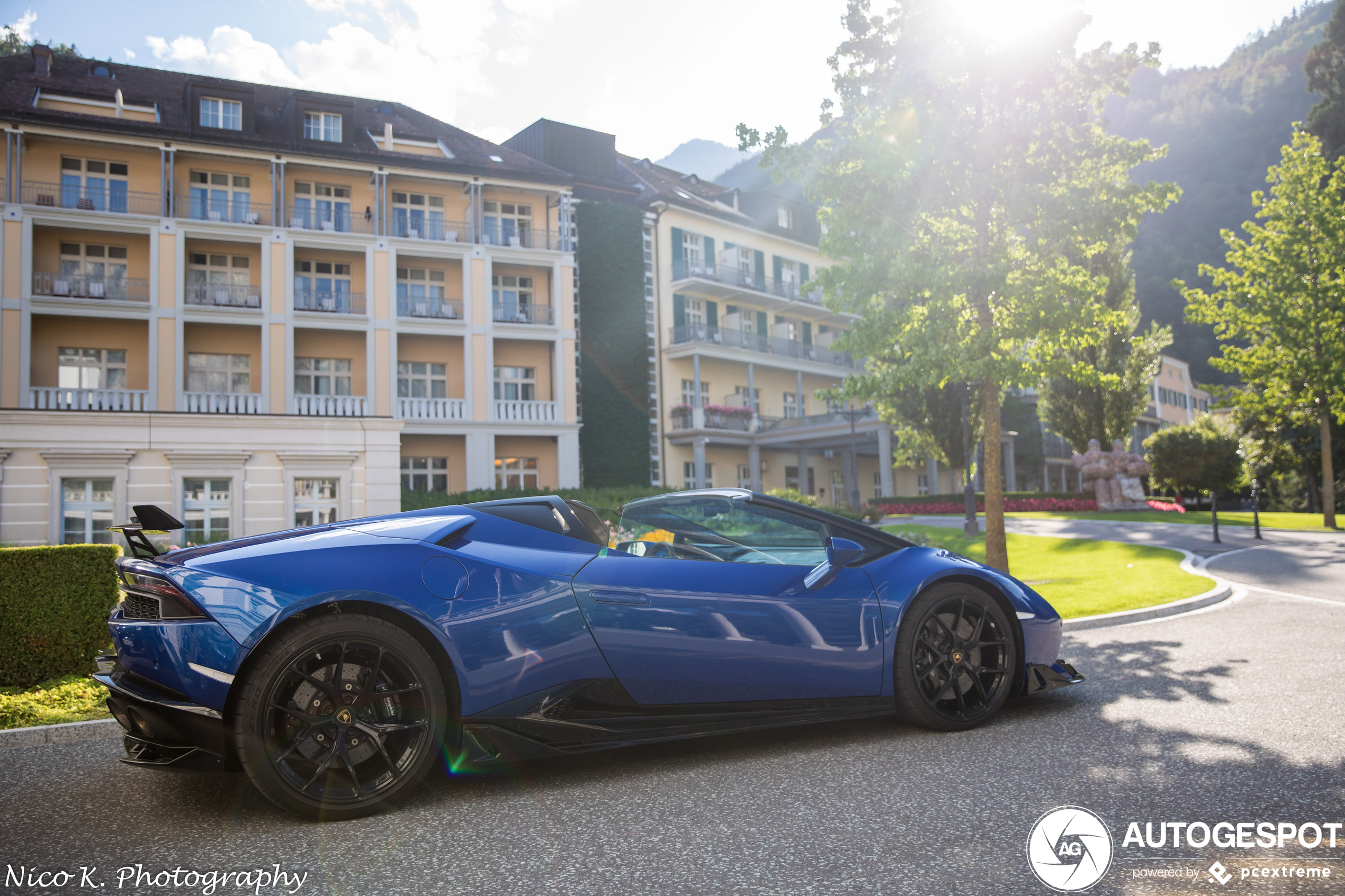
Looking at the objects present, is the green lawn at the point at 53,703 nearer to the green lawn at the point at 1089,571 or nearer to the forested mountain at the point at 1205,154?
the green lawn at the point at 1089,571

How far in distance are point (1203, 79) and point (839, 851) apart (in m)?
112

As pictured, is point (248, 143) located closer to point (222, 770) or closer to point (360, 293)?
point (360, 293)

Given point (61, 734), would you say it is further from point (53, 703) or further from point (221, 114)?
point (221, 114)

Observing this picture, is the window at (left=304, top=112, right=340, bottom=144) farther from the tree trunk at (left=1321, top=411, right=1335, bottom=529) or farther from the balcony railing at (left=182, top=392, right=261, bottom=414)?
the tree trunk at (left=1321, top=411, right=1335, bottom=529)

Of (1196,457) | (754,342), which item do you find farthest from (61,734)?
(1196,457)

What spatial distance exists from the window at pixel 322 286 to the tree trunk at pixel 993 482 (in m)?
21.6

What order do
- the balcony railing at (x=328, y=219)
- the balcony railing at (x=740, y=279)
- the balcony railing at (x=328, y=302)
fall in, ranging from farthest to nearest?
1. the balcony railing at (x=740, y=279)
2. the balcony railing at (x=328, y=219)
3. the balcony railing at (x=328, y=302)

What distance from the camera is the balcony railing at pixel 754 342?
3494 centimetres

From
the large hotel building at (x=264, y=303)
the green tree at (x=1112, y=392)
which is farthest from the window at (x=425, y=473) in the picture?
the green tree at (x=1112, y=392)

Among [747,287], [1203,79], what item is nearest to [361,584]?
[747,287]

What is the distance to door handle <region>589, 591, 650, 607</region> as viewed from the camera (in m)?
3.30

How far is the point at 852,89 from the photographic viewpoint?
39.2ft

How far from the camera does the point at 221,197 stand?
2633 centimetres

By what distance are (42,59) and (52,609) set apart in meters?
29.5
